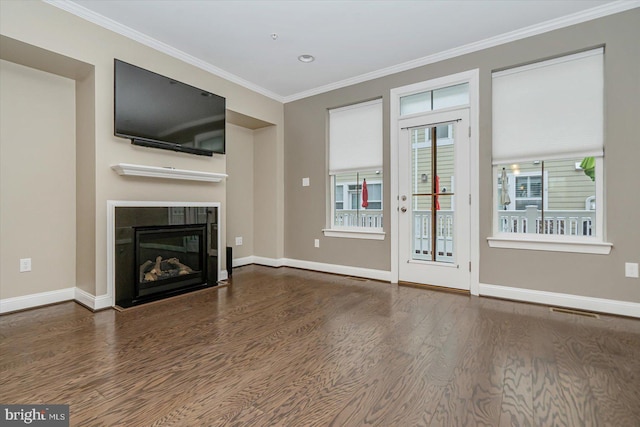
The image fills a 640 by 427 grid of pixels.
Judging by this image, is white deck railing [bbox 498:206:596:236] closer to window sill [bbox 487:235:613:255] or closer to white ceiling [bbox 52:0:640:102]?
window sill [bbox 487:235:613:255]

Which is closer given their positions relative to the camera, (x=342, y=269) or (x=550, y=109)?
(x=550, y=109)

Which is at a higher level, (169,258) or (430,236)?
(430,236)

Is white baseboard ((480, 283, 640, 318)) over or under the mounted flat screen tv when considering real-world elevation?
under

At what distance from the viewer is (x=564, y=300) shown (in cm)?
282

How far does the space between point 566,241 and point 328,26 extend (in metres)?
2.97

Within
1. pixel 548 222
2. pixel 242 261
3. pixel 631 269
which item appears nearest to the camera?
pixel 631 269

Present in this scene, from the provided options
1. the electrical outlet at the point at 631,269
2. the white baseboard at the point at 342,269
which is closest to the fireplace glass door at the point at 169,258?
the white baseboard at the point at 342,269

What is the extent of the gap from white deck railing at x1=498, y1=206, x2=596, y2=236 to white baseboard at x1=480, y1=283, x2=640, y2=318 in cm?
59

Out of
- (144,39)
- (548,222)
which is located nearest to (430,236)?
(548,222)

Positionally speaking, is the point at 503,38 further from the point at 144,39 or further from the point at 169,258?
the point at 169,258

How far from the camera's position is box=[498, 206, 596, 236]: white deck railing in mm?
2861

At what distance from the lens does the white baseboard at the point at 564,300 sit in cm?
259

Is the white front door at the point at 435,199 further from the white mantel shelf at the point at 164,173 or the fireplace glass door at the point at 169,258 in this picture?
the fireplace glass door at the point at 169,258

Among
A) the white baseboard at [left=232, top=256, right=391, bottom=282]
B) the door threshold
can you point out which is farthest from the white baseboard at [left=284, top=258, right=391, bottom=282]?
the door threshold
